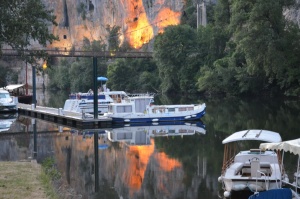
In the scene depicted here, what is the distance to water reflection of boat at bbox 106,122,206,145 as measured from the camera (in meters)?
28.5

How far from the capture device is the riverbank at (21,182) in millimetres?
12434

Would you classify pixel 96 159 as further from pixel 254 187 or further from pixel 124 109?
pixel 124 109

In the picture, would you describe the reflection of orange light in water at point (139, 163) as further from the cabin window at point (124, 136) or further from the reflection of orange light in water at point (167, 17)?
the reflection of orange light in water at point (167, 17)

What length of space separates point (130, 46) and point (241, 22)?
1547 inches

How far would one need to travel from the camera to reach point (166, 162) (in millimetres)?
20609

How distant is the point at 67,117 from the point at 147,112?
5.57 m

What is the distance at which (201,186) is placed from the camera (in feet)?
52.5

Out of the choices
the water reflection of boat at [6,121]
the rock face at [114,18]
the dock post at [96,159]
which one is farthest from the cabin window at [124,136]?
the rock face at [114,18]

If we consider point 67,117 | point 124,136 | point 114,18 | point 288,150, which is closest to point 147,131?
point 124,136

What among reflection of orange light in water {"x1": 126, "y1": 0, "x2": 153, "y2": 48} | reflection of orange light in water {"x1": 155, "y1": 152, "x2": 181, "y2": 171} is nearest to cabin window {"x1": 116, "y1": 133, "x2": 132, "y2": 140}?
reflection of orange light in water {"x1": 155, "y1": 152, "x2": 181, "y2": 171}

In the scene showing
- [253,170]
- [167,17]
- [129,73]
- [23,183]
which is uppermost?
[167,17]

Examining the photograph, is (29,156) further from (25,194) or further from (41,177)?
(25,194)

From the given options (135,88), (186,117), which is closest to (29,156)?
(186,117)

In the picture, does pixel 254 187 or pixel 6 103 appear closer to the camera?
pixel 254 187
